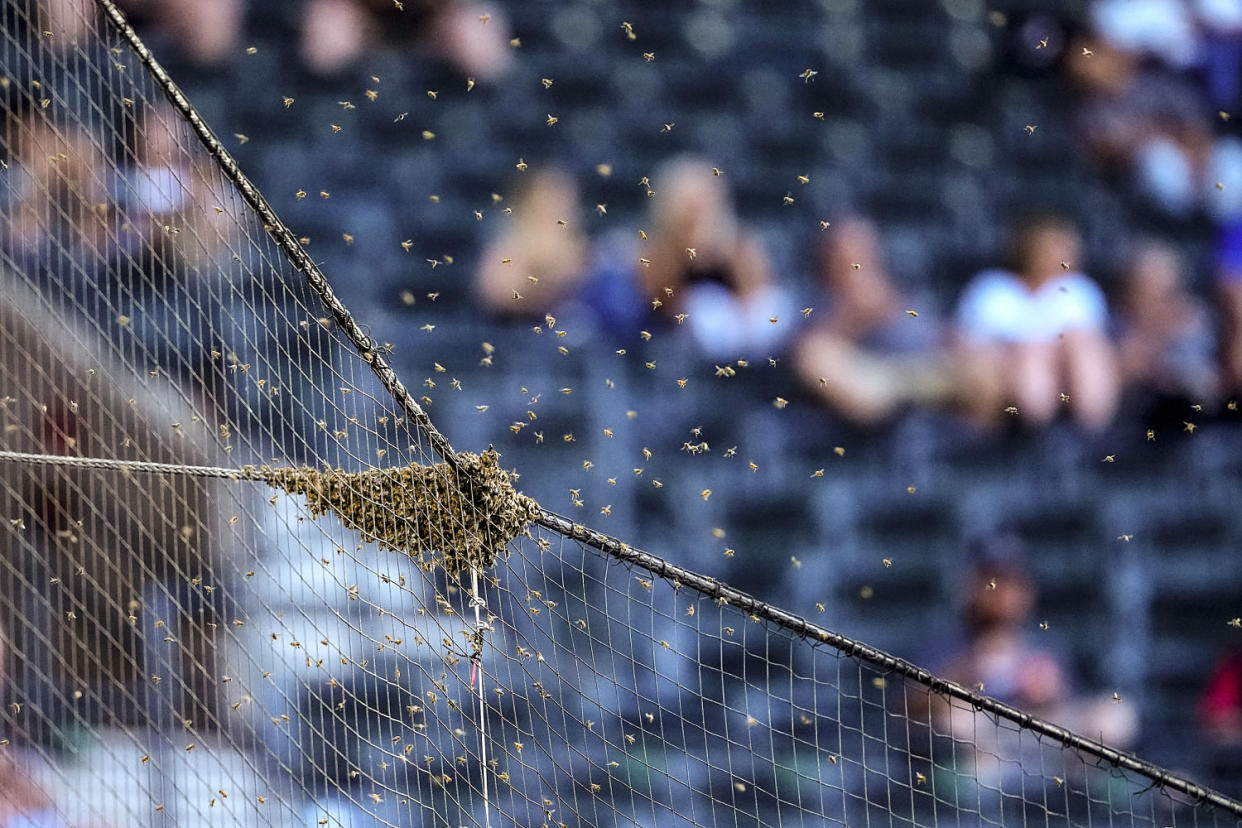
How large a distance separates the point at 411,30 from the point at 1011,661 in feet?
9.60

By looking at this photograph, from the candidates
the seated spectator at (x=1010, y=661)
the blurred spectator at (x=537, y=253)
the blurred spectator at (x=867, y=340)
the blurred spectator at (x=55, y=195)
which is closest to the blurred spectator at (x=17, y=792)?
the blurred spectator at (x=55, y=195)

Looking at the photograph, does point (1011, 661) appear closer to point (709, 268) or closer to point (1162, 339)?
point (1162, 339)

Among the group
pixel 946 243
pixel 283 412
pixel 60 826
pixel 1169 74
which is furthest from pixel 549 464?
pixel 1169 74

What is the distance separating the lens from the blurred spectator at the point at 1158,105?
456 cm

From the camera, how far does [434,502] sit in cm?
300

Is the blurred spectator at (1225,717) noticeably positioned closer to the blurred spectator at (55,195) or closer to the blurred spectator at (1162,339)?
the blurred spectator at (1162,339)

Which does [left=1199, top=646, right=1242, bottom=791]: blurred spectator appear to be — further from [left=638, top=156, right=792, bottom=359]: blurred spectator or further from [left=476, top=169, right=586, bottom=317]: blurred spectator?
[left=476, top=169, right=586, bottom=317]: blurred spectator

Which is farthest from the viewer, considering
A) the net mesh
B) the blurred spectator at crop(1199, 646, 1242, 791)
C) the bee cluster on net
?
the blurred spectator at crop(1199, 646, 1242, 791)

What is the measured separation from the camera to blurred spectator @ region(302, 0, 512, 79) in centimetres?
431

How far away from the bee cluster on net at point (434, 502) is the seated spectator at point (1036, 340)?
2077mm

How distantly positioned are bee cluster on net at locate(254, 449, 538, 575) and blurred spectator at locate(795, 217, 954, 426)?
5.43 feet

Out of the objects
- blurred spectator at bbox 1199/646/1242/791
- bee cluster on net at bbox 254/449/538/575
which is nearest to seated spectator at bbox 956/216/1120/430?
blurred spectator at bbox 1199/646/1242/791

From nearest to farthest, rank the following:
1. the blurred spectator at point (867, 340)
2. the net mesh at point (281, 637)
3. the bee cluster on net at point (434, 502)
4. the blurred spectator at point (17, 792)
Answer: the bee cluster on net at point (434, 502) → the blurred spectator at point (17, 792) → the net mesh at point (281, 637) → the blurred spectator at point (867, 340)

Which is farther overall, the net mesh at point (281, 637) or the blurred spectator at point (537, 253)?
the blurred spectator at point (537, 253)
